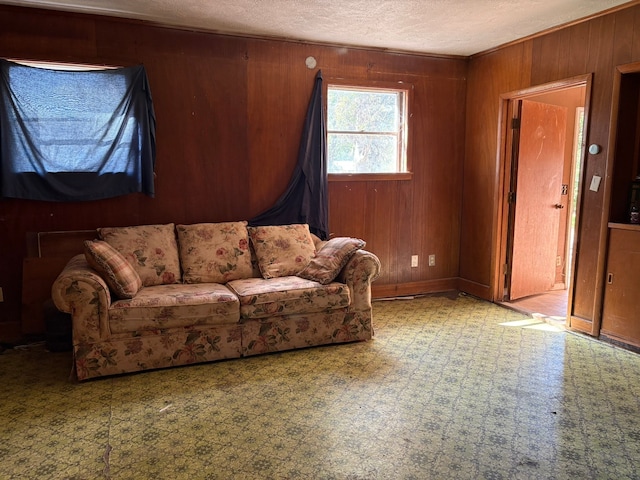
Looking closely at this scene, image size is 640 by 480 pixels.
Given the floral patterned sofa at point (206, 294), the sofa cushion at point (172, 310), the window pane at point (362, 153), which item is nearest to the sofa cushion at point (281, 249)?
the floral patterned sofa at point (206, 294)

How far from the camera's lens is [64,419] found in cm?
240

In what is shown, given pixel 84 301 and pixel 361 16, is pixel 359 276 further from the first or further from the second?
pixel 361 16

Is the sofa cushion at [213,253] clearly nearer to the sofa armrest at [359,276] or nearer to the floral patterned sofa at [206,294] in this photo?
the floral patterned sofa at [206,294]

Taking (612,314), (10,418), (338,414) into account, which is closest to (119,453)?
(10,418)

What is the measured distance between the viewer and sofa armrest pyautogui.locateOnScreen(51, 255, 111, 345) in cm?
273

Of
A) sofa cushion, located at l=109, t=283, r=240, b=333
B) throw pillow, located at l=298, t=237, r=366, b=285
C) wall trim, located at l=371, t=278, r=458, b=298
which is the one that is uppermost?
throw pillow, located at l=298, t=237, r=366, b=285

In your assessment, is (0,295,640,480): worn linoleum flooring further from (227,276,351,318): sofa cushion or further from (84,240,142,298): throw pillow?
(84,240,142,298): throw pillow

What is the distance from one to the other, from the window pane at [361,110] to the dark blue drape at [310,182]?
0.69 feet

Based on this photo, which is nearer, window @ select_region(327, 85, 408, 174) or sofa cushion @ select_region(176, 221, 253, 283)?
sofa cushion @ select_region(176, 221, 253, 283)

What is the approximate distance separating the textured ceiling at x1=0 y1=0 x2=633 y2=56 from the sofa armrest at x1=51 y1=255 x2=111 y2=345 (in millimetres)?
1958

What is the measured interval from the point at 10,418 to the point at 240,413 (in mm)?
1189

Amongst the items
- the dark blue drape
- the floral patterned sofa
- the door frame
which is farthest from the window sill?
the door frame

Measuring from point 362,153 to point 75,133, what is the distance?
2.51 meters

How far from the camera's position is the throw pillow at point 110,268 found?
2895 mm
